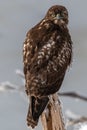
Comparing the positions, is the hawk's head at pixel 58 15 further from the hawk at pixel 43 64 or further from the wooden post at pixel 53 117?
the wooden post at pixel 53 117

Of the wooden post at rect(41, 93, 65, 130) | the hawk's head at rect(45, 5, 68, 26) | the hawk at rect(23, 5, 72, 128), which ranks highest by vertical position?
the hawk's head at rect(45, 5, 68, 26)

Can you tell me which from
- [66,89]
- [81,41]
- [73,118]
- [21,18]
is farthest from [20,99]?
[73,118]

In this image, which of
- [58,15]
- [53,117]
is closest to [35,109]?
[53,117]

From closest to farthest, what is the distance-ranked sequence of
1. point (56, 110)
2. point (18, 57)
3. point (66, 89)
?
1. point (56, 110)
2. point (66, 89)
3. point (18, 57)

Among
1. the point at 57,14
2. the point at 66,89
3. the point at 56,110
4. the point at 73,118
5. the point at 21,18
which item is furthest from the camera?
the point at 21,18

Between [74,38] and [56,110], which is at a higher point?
[74,38]

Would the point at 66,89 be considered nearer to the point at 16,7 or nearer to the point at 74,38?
the point at 74,38

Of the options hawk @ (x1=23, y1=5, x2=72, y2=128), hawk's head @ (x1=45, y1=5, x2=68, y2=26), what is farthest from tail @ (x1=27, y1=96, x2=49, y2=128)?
hawk's head @ (x1=45, y1=5, x2=68, y2=26)

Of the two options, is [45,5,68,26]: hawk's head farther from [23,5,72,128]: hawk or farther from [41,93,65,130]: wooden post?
[41,93,65,130]: wooden post

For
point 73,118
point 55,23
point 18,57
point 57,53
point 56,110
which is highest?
Answer: point 18,57
